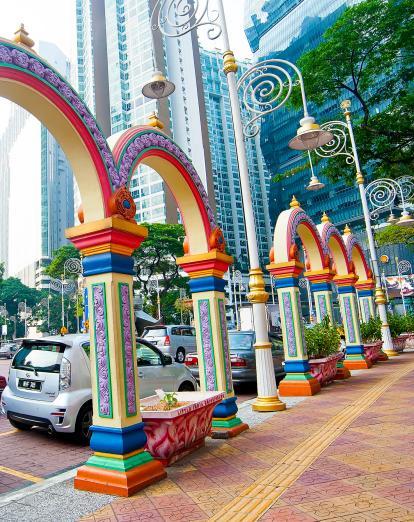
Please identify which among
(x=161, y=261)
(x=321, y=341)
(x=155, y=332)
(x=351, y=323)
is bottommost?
(x=321, y=341)

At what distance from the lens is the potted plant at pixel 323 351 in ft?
30.4

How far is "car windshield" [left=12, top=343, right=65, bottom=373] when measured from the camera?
5.90 m

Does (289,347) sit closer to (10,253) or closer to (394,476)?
(394,476)

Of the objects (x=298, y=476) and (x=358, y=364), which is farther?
(x=358, y=364)

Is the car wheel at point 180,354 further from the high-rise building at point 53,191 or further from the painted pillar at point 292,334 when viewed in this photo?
the high-rise building at point 53,191

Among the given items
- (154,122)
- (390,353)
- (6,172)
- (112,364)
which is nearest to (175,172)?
(154,122)

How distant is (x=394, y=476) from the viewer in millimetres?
3779

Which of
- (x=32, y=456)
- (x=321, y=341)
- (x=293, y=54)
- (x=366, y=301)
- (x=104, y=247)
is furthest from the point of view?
(x=293, y=54)

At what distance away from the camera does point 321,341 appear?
10031mm

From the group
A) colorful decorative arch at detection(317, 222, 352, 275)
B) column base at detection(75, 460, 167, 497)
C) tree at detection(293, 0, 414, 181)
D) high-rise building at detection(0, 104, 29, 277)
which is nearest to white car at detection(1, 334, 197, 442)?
column base at detection(75, 460, 167, 497)

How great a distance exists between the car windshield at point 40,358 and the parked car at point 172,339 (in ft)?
33.2

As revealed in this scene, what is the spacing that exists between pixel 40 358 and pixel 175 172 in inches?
124

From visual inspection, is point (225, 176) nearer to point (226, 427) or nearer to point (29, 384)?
point (29, 384)

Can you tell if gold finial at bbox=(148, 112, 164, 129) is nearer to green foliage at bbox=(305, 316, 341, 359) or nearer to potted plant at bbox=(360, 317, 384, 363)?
green foliage at bbox=(305, 316, 341, 359)
